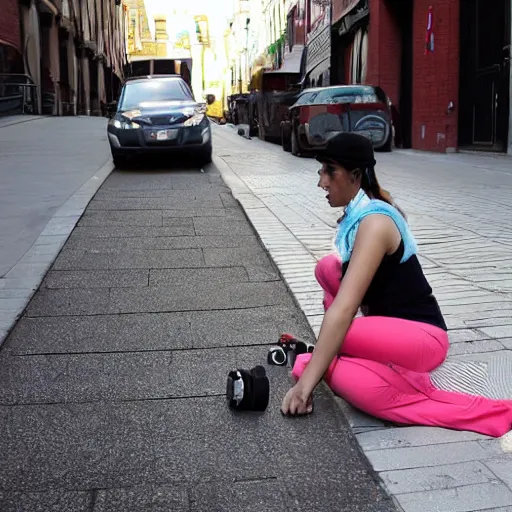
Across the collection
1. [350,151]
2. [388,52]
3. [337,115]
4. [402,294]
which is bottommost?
[402,294]

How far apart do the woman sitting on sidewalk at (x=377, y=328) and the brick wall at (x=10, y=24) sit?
26.6 m

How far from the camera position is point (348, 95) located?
16.7m

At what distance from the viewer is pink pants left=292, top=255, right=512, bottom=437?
9.89 ft

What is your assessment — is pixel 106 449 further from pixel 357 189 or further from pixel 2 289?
pixel 2 289

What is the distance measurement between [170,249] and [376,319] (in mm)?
3466

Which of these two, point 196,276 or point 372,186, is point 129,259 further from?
point 372,186

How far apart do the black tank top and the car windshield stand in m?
10.3

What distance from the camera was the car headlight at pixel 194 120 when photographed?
500 inches

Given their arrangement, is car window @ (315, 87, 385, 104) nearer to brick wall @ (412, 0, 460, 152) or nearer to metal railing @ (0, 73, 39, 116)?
brick wall @ (412, 0, 460, 152)

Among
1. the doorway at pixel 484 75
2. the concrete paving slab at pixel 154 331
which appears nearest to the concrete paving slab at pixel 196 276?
the concrete paving slab at pixel 154 331

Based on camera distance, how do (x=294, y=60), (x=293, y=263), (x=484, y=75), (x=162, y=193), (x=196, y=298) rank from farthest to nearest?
(x=294, y=60) < (x=484, y=75) < (x=162, y=193) < (x=293, y=263) < (x=196, y=298)

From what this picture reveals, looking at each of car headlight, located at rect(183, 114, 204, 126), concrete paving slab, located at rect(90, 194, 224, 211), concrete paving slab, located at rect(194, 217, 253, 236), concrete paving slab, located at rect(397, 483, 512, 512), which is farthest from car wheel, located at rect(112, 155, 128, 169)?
concrete paving slab, located at rect(397, 483, 512, 512)

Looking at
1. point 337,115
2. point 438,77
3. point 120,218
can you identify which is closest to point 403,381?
point 120,218

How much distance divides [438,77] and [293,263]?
46.7 feet
